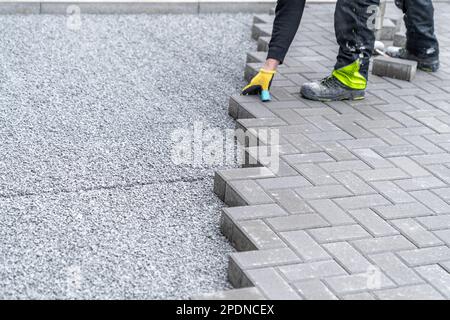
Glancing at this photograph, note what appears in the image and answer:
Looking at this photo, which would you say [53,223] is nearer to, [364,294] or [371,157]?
[364,294]

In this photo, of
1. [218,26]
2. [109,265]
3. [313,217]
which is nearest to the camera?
[109,265]

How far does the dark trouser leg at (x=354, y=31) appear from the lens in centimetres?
486

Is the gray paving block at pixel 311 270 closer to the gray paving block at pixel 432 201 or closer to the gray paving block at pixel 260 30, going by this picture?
the gray paving block at pixel 432 201

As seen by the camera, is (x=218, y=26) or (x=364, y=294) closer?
(x=364, y=294)

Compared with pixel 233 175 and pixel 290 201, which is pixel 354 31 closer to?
pixel 233 175

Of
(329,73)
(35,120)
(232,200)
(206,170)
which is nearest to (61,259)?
(232,200)

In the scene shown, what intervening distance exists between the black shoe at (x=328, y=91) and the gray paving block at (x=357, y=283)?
2.04 meters

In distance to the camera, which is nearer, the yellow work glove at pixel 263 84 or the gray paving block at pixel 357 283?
the gray paving block at pixel 357 283

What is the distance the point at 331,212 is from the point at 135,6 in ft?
13.1

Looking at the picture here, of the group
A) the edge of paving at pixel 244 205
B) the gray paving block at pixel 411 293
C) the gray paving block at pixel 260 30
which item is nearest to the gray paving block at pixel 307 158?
the edge of paving at pixel 244 205

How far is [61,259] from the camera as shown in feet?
10.7

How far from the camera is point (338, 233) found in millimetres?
3428

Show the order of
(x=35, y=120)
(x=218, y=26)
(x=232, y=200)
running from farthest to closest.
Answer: (x=218, y=26), (x=35, y=120), (x=232, y=200)
